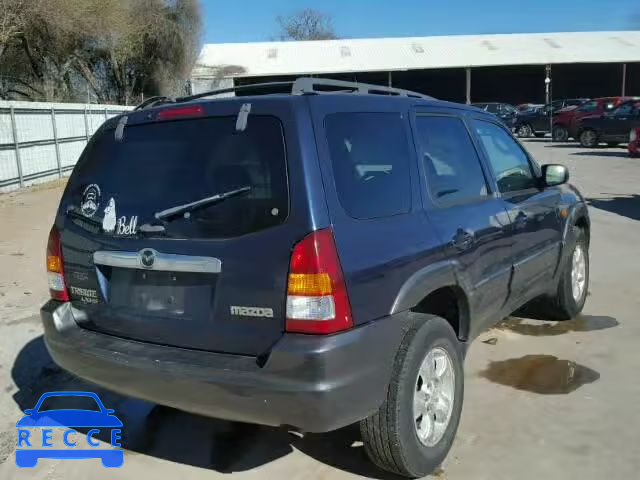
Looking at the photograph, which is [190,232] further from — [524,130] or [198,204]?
[524,130]

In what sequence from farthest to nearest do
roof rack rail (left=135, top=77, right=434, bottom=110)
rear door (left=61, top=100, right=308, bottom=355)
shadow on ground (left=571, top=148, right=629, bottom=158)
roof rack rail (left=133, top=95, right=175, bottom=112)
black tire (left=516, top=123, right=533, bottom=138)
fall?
black tire (left=516, top=123, right=533, bottom=138) < shadow on ground (left=571, top=148, right=629, bottom=158) < roof rack rail (left=133, top=95, right=175, bottom=112) < roof rack rail (left=135, top=77, right=434, bottom=110) < rear door (left=61, top=100, right=308, bottom=355)

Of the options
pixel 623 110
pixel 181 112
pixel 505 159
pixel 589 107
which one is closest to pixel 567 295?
pixel 505 159

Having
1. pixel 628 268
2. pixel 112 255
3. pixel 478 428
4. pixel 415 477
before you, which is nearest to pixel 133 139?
pixel 112 255

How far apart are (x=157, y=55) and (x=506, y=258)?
35.1 meters

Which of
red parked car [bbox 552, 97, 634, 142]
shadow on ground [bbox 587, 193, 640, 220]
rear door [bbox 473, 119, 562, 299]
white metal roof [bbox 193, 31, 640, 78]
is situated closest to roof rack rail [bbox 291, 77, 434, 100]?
rear door [bbox 473, 119, 562, 299]

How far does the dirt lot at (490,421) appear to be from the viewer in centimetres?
330

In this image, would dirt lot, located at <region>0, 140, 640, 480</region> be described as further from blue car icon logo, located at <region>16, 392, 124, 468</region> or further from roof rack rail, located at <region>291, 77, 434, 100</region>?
roof rack rail, located at <region>291, 77, 434, 100</region>

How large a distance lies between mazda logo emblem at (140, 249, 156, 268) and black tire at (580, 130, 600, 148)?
23.0m

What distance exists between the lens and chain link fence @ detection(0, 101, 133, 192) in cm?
1370

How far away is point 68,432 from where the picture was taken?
3.84m

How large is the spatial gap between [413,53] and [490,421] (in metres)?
43.8

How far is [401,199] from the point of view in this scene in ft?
10.4

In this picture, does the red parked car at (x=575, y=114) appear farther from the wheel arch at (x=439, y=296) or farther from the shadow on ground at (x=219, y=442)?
the shadow on ground at (x=219, y=442)

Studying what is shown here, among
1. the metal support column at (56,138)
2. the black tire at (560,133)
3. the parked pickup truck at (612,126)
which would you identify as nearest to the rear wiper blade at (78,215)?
the metal support column at (56,138)
